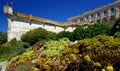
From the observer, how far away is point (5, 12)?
43094 mm

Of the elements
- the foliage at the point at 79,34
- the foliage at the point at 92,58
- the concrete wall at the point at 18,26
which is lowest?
the foliage at the point at 92,58

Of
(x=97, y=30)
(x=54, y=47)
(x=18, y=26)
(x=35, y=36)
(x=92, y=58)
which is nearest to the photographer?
(x=92, y=58)

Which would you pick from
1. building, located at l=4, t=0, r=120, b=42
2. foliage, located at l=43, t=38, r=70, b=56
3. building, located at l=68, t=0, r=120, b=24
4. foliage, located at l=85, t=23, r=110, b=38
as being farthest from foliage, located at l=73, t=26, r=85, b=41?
building, located at l=68, t=0, r=120, b=24

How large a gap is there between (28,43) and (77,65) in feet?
98.5

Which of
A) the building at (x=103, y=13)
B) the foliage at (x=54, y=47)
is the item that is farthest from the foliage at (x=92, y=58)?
the building at (x=103, y=13)

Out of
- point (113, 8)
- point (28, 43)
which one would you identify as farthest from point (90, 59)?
point (113, 8)

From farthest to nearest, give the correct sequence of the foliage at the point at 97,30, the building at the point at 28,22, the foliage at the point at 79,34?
the building at the point at 28,22 < the foliage at the point at 79,34 < the foliage at the point at 97,30

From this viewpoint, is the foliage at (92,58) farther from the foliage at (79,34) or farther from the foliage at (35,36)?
the foliage at (35,36)

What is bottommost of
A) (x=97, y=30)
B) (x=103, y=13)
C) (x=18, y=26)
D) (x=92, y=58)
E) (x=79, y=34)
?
(x=92, y=58)

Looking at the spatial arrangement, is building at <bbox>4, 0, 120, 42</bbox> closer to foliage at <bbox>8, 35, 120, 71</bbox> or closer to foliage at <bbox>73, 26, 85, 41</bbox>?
foliage at <bbox>73, 26, 85, 41</bbox>

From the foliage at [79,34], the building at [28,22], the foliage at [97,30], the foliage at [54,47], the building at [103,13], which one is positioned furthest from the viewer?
the building at [103,13]

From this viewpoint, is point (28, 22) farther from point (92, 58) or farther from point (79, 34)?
point (92, 58)

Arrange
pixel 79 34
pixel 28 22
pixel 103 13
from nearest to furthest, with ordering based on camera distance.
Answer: pixel 79 34, pixel 28 22, pixel 103 13

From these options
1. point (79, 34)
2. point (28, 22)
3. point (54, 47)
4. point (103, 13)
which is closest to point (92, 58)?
point (54, 47)
